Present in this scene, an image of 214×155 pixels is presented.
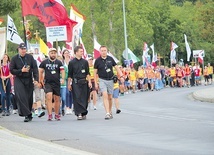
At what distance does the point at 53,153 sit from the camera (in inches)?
409

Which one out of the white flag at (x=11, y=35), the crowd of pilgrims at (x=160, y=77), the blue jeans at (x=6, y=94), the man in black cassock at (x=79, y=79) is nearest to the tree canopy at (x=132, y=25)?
the crowd of pilgrims at (x=160, y=77)

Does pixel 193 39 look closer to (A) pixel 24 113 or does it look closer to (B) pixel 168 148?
(A) pixel 24 113

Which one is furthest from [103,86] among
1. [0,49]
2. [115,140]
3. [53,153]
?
[53,153]

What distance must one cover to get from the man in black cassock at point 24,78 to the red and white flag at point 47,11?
5446 millimetres

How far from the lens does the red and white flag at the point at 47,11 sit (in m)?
24.4

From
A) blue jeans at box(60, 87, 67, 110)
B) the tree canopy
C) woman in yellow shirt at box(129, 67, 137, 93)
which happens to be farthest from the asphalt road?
the tree canopy

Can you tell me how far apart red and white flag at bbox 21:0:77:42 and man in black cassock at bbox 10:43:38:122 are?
545 centimetres

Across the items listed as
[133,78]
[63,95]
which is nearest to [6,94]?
[63,95]

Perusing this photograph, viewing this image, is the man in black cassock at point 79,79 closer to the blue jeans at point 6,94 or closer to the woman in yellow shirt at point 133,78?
the blue jeans at point 6,94

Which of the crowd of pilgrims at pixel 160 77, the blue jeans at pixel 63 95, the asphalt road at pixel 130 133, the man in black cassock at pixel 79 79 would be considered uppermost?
the man in black cassock at pixel 79 79

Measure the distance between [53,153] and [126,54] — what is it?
4725 cm

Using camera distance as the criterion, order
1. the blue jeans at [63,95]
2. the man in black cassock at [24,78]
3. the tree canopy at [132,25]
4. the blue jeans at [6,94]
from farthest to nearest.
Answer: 1. the tree canopy at [132,25]
2. the blue jeans at [6,94]
3. the blue jeans at [63,95]
4. the man in black cassock at [24,78]

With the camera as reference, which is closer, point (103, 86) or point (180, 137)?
point (180, 137)

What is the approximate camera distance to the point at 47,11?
24891mm
